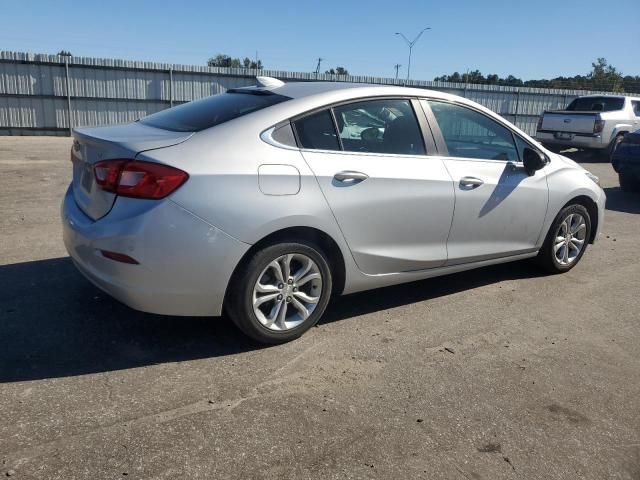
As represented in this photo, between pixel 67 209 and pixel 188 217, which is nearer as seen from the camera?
pixel 188 217

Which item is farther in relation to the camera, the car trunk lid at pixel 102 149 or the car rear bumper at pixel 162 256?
the car trunk lid at pixel 102 149

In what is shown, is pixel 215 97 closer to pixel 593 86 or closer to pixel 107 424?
pixel 107 424

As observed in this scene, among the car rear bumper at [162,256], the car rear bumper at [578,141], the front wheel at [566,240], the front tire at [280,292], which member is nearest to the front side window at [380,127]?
the front tire at [280,292]

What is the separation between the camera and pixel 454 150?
4.47 m

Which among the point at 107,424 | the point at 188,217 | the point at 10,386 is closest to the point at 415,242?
the point at 188,217

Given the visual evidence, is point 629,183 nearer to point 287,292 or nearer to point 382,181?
point 382,181

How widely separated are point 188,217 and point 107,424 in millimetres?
1145

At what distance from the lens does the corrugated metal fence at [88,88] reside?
715 inches

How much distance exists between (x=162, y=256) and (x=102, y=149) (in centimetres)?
82

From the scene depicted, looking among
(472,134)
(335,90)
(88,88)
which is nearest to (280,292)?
(335,90)

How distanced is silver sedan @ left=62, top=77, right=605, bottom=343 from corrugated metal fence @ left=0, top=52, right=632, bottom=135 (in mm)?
16619

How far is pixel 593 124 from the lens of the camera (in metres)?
15.6

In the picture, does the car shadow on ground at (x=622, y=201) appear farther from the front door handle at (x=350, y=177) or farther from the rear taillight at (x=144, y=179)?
the rear taillight at (x=144, y=179)

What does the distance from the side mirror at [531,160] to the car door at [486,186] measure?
5cm
